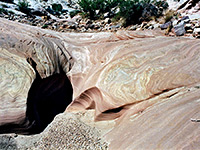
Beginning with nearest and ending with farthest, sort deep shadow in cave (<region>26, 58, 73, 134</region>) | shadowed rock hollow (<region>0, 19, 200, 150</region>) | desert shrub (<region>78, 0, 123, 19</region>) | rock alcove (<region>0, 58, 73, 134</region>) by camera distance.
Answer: shadowed rock hollow (<region>0, 19, 200, 150</region>) < rock alcove (<region>0, 58, 73, 134</region>) < deep shadow in cave (<region>26, 58, 73, 134</region>) < desert shrub (<region>78, 0, 123, 19</region>)

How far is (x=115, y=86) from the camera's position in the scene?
12.0 ft

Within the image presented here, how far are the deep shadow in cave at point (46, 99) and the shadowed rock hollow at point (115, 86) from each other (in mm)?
80

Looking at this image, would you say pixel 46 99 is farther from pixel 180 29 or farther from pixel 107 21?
pixel 107 21

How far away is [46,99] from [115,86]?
5.86ft

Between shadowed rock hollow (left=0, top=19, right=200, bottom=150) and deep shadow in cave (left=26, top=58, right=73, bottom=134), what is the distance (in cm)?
8

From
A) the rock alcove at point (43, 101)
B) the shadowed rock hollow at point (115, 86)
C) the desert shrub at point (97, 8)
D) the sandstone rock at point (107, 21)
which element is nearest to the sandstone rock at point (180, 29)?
the shadowed rock hollow at point (115, 86)

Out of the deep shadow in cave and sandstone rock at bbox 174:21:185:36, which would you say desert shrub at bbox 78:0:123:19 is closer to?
sandstone rock at bbox 174:21:185:36

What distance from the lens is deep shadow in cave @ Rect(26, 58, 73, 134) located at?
3533 millimetres

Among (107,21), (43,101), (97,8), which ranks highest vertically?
(97,8)

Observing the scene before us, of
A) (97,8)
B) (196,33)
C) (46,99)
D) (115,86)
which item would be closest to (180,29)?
(196,33)

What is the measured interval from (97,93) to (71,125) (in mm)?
882

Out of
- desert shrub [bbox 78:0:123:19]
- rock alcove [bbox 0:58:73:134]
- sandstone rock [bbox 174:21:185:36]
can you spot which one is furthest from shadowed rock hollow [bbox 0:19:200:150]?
desert shrub [bbox 78:0:123:19]

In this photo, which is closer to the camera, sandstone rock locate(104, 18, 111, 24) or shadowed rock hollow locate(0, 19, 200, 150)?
shadowed rock hollow locate(0, 19, 200, 150)

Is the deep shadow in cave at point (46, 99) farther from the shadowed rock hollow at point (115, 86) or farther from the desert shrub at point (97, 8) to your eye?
the desert shrub at point (97, 8)
